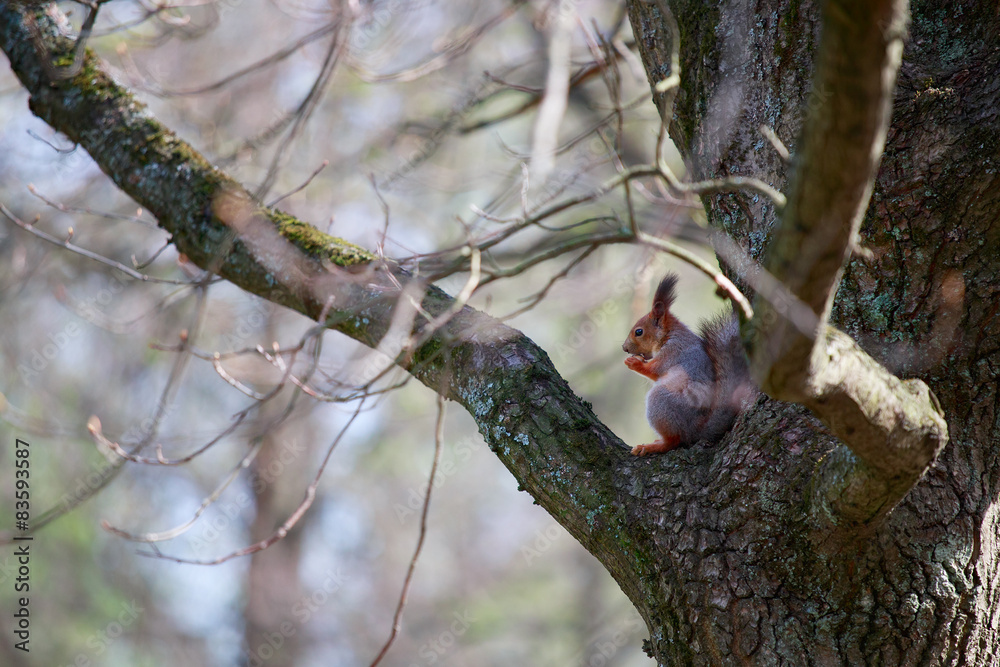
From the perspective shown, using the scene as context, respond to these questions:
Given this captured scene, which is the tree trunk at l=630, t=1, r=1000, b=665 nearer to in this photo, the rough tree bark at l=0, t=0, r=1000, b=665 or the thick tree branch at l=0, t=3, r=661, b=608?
the rough tree bark at l=0, t=0, r=1000, b=665

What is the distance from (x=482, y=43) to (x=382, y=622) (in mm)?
6134

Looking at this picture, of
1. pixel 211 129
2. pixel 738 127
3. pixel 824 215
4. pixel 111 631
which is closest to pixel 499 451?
pixel 738 127

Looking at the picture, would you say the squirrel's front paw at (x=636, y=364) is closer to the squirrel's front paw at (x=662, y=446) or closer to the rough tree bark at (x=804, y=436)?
the squirrel's front paw at (x=662, y=446)

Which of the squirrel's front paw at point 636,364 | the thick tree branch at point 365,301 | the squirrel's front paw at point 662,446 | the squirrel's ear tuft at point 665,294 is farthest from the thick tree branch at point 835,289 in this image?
the squirrel's ear tuft at point 665,294

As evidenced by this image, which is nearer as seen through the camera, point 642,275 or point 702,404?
point 702,404

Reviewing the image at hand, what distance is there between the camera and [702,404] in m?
2.35

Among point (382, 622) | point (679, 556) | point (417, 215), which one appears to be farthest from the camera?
point (382, 622)

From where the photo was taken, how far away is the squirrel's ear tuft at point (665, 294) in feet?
9.70

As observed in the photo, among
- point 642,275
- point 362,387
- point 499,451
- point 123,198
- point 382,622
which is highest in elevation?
point 123,198

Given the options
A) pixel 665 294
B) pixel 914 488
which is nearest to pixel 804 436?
pixel 914 488

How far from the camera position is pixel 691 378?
2543 mm

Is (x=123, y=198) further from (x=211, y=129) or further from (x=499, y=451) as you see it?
(x=499, y=451)

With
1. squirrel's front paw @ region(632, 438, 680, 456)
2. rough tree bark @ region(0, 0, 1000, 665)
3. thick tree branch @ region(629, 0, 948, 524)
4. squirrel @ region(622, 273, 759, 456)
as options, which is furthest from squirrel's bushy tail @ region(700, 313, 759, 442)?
thick tree branch @ region(629, 0, 948, 524)

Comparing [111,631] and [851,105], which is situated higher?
[111,631]
